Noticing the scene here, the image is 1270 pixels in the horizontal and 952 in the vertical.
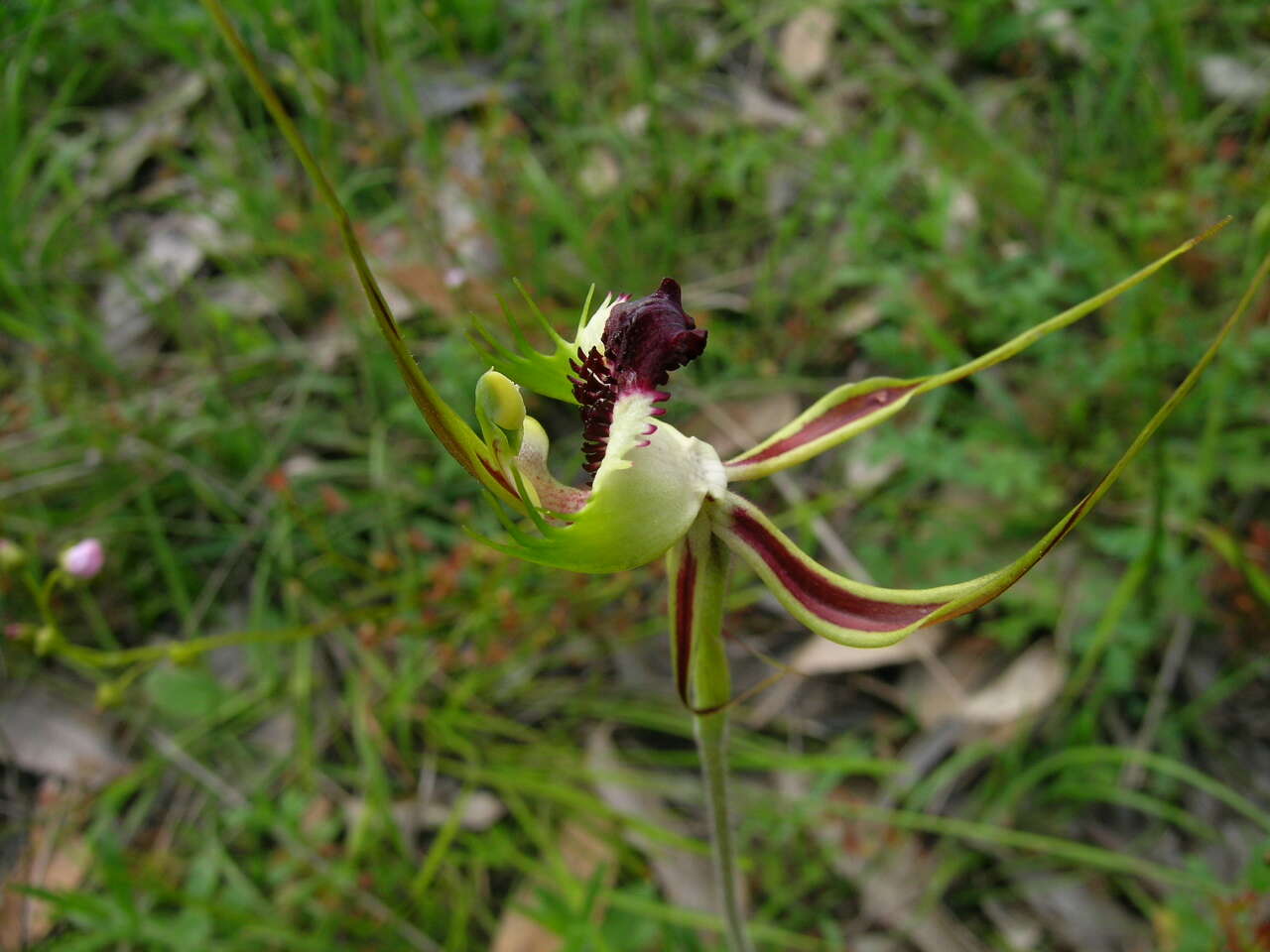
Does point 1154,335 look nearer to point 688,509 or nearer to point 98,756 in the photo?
point 688,509

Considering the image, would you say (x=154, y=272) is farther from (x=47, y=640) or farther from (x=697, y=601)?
(x=697, y=601)

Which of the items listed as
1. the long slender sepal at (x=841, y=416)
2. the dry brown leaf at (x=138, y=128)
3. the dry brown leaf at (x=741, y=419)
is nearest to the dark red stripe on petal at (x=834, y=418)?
the long slender sepal at (x=841, y=416)

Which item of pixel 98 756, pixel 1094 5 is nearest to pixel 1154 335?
pixel 1094 5

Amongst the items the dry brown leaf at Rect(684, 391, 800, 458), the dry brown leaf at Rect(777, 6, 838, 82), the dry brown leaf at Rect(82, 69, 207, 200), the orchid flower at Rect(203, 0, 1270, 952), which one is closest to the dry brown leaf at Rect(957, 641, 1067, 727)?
the dry brown leaf at Rect(684, 391, 800, 458)

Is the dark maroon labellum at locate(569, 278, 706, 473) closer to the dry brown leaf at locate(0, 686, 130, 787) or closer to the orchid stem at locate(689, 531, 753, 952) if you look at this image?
the orchid stem at locate(689, 531, 753, 952)

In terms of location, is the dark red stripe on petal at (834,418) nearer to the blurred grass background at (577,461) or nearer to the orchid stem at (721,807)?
the orchid stem at (721,807)

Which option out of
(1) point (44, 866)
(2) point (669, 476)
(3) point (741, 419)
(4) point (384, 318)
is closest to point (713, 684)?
(2) point (669, 476)

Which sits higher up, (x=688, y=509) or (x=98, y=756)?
(x=688, y=509)
